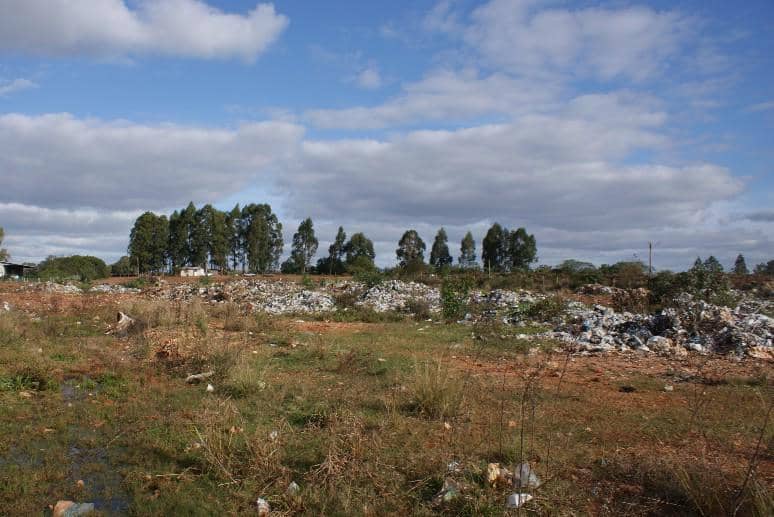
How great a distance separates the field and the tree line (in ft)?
102

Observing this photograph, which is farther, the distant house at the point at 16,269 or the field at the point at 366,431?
the distant house at the point at 16,269

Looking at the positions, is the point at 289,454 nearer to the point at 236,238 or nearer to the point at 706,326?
the point at 706,326

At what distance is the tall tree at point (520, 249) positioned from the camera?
139 feet

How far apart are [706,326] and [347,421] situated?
9174mm

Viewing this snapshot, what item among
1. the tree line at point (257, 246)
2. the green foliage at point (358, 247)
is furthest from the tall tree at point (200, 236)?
the green foliage at point (358, 247)

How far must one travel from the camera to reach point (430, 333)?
39.5 feet

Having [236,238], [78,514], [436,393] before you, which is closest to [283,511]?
[78,514]

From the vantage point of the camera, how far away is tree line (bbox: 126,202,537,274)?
138 ft

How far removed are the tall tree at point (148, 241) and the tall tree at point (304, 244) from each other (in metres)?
10.5

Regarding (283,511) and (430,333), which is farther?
(430,333)

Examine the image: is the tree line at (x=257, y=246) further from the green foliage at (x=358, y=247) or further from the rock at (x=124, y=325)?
the rock at (x=124, y=325)

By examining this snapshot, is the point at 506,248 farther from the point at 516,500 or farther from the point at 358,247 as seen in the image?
the point at 516,500

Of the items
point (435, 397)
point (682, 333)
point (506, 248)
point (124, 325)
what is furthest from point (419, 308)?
point (506, 248)

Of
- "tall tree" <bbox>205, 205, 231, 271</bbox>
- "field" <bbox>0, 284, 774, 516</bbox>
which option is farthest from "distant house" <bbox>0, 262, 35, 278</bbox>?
"field" <bbox>0, 284, 774, 516</bbox>
